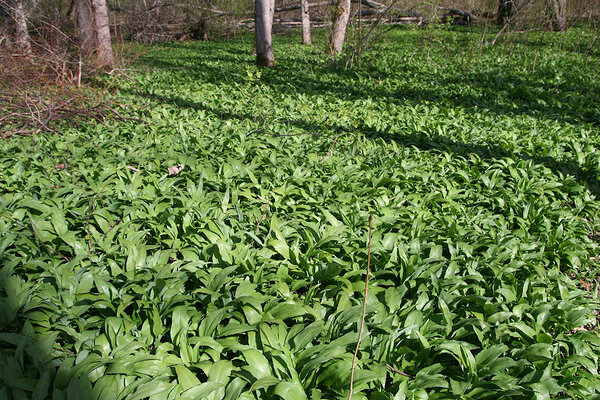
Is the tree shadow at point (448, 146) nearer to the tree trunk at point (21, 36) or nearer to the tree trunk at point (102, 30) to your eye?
the tree trunk at point (21, 36)

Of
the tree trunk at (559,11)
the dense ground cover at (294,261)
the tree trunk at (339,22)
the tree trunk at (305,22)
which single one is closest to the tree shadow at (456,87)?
the tree trunk at (339,22)

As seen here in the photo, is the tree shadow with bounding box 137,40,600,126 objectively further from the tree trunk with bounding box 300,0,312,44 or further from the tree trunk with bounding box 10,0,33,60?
the tree trunk with bounding box 300,0,312,44

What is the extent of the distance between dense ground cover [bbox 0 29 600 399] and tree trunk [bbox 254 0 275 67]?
16.7 ft

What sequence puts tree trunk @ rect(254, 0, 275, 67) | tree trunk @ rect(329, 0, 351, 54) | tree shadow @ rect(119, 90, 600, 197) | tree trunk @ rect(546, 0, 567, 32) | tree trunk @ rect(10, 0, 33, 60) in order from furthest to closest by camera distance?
tree trunk @ rect(546, 0, 567, 32)
tree trunk @ rect(329, 0, 351, 54)
tree trunk @ rect(254, 0, 275, 67)
tree trunk @ rect(10, 0, 33, 60)
tree shadow @ rect(119, 90, 600, 197)

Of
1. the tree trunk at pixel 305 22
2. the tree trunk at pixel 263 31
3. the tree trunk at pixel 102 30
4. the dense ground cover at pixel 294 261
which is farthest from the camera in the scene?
the tree trunk at pixel 305 22

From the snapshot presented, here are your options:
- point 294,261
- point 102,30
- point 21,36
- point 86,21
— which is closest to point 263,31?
point 102,30

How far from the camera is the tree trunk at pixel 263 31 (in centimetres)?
974

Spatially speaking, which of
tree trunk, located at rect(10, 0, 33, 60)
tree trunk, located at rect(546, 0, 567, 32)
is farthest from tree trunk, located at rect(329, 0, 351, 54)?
tree trunk, located at rect(10, 0, 33, 60)

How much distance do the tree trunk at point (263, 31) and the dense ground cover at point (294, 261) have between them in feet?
16.7

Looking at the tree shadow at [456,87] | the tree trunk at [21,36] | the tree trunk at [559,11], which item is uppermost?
the tree trunk at [559,11]

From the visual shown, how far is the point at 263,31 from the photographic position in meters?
9.95

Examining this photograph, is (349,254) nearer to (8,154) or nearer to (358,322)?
(358,322)

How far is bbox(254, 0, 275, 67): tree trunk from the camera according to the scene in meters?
9.74

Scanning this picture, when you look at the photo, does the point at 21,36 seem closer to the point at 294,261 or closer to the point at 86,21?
the point at 86,21
